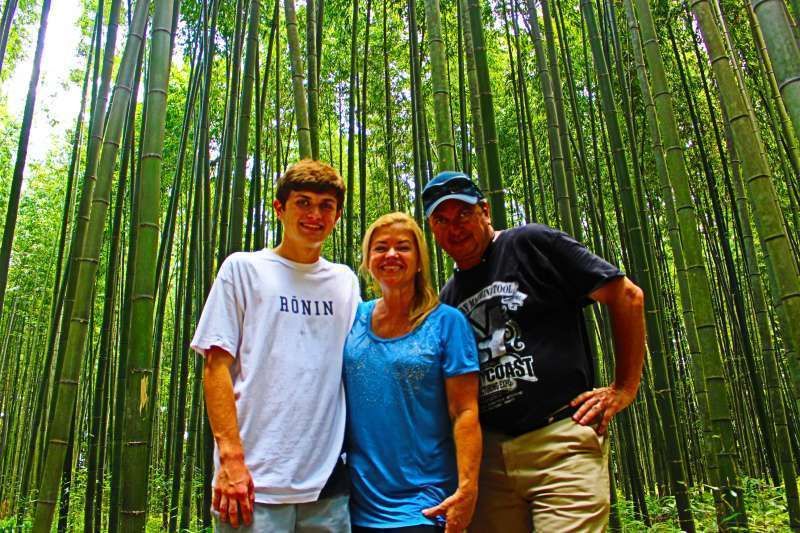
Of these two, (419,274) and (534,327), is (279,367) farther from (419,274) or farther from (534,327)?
(534,327)

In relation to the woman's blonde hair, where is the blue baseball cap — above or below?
above

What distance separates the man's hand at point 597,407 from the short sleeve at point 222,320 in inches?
33.2

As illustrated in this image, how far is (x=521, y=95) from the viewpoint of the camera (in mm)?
4387

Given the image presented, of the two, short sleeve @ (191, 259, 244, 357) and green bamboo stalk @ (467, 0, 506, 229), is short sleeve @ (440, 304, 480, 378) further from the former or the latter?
green bamboo stalk @ (467, 0, 506, 229)

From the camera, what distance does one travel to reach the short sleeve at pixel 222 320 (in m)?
1.35

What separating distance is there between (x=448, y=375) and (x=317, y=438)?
34cm

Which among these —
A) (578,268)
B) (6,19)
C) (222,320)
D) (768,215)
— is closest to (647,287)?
(768,215)

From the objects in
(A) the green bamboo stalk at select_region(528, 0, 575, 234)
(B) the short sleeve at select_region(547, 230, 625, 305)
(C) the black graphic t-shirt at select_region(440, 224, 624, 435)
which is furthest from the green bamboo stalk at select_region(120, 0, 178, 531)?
(A) the green bamboo stalk at select_region(528, 0, 575, 234)

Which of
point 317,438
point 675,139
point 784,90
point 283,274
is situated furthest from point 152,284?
point 675,139

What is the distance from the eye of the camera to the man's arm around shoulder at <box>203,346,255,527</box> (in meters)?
1.26

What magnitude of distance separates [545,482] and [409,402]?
1.31 feet

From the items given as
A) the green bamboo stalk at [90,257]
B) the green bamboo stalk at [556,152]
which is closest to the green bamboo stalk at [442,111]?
the green bamboo stalk at [556,152]

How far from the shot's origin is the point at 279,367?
140 cm

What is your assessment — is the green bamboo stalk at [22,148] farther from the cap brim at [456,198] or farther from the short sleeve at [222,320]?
the cap brim at [456,198]
